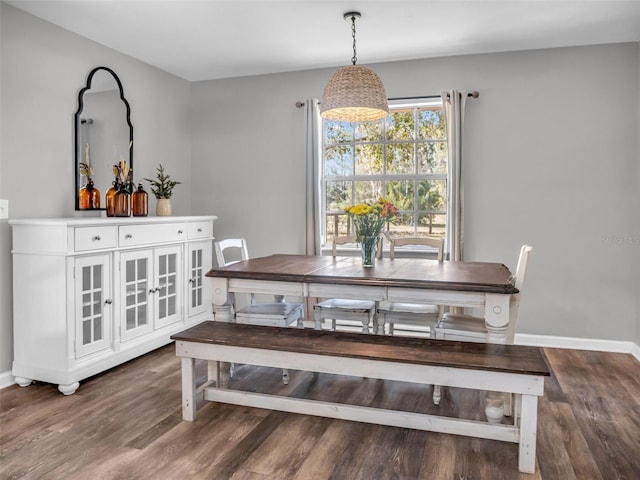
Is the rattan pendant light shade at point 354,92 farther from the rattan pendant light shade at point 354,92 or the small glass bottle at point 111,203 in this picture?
the small glass bottle at point 111,203

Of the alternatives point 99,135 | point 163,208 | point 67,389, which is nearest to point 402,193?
point 163,208

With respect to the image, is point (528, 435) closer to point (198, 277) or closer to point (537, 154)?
point (537, 154)

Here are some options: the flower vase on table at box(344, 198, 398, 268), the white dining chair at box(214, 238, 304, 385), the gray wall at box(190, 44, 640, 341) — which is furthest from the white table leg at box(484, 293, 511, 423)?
the gray wall at box(190, 44, 640, 341)

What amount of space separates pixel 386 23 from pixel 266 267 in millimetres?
1972

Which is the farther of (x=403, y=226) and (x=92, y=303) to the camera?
(x=403, y=226)

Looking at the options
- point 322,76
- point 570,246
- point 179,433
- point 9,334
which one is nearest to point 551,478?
point 179,433

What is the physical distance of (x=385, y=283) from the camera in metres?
2.63

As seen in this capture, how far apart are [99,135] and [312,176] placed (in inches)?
72.5

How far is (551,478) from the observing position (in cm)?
204

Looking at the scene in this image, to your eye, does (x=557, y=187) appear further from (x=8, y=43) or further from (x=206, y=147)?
(x=8, y=43)

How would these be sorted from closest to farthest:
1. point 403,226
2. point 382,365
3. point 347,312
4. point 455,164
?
point 382,365 → point 347,312 → point 455,164 → point 403,226

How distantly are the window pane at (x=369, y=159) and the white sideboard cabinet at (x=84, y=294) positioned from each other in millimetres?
1858

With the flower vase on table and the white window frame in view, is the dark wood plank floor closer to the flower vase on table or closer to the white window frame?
the flower vase on table

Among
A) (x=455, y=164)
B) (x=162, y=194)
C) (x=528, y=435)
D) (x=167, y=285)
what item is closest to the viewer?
(x=528, y=435)
